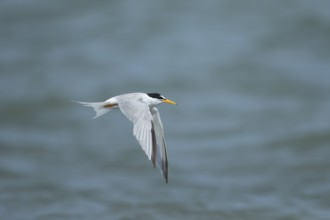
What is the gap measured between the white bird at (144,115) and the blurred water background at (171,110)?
9.84 feet

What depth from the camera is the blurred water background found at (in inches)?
491

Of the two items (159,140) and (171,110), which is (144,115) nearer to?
(159,140)

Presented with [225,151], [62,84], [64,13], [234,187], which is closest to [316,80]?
[225,151]

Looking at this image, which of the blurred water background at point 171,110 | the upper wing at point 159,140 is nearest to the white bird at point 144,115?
the upper wing at point 159,140

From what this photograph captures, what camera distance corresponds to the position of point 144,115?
7449 mm

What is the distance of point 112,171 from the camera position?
14648mm

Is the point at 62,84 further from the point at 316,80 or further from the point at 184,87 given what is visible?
the point at 316,80

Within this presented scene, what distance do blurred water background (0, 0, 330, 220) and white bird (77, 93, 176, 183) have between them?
9.84 feet

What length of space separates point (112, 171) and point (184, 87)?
447 centimetres

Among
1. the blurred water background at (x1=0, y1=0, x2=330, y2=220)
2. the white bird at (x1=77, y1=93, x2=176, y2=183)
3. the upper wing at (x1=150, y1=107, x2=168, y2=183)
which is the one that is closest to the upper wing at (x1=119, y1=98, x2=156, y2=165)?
the white bird at (x1=77, y1=93, x2=176, y2=183)

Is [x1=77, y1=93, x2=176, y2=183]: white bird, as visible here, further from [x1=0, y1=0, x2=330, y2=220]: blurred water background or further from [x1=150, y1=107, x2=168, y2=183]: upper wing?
[x1=0, y1=0, x2=330, y2=220]: blurred water background

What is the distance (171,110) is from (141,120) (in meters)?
10.2

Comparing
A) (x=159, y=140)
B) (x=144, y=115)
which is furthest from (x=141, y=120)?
(x=159, y=140)

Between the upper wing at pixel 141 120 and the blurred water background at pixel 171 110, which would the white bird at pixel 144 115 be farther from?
the blurred water background at pixel 171 110
